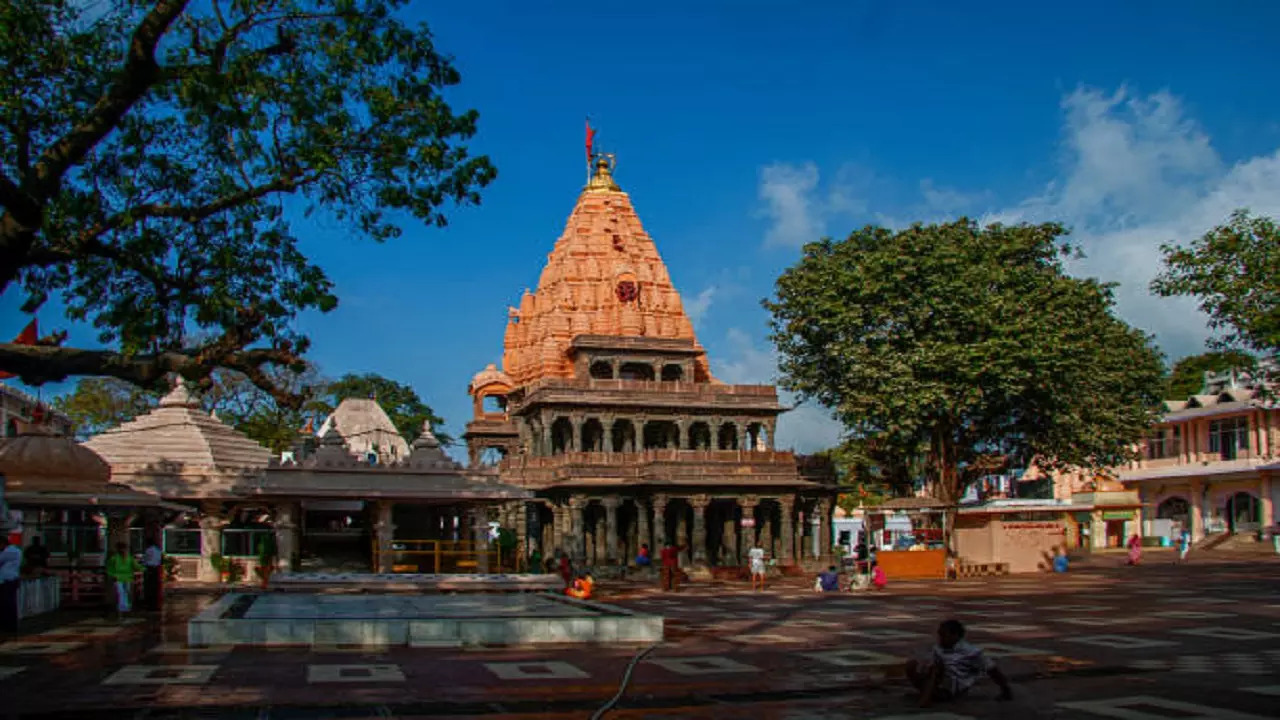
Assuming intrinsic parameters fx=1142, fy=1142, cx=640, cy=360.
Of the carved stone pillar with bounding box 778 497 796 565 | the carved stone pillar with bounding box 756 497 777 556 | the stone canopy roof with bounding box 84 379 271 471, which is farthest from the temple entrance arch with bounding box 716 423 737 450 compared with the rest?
the stone canopy roof with bounding box 84 379 271 471

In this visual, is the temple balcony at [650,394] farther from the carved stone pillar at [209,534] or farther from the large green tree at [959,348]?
the carved stone pillar at [209,534]

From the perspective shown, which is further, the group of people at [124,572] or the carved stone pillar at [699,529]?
the carved stone pillar at [699,529]

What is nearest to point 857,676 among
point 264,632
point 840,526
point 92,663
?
point 264,632

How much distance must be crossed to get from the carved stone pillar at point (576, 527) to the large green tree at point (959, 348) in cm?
1137

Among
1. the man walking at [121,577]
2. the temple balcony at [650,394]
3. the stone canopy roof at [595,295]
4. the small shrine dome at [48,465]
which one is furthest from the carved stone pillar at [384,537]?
the stone canopy roof at [595,295]

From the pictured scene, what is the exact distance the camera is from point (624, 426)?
199ft

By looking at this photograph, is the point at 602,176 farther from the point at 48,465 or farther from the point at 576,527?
the point at 48,465

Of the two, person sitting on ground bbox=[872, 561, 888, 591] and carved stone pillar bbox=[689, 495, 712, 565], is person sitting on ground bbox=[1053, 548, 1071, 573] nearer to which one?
person sitting on ground bbox=[872, 561, 888, 591]

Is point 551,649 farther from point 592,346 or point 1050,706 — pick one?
point 592,346

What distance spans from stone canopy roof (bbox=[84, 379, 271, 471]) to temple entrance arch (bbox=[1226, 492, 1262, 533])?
154ft

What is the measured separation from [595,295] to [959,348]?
29.2 m

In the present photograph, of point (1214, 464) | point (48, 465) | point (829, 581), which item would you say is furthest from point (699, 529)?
point (48, 465)

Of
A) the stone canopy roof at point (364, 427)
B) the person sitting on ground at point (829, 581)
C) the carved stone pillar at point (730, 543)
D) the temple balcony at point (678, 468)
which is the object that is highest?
the stone canopy roof at point (364, 427)

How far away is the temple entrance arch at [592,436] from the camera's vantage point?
60.2 metres
